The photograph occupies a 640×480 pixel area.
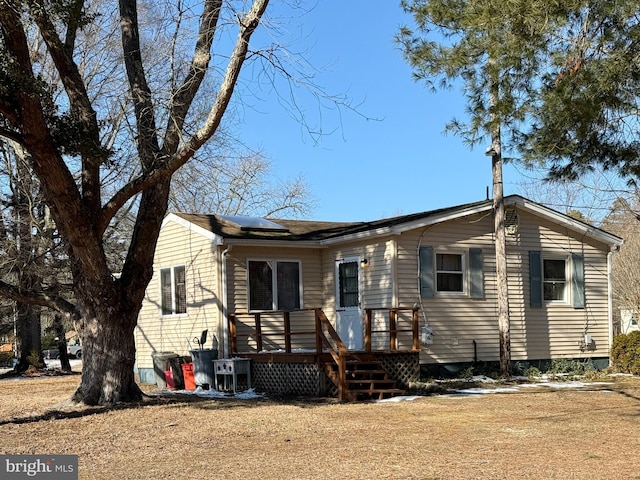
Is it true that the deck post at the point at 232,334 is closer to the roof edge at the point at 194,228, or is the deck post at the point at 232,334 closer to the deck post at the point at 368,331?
the roof edge at the point at 194,228

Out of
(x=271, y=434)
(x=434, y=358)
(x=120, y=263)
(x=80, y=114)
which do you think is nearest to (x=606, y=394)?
(x=434, y=358)

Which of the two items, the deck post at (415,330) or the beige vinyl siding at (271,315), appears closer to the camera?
the deck post at (415,330)

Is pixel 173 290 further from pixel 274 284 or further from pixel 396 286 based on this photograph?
pixel 396 286

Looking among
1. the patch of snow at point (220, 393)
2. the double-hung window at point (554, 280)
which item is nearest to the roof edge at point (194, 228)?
the patch of snow at point (220, 393)

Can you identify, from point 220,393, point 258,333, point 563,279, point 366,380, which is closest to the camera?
point 366,380

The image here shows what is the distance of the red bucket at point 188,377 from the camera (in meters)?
16.7

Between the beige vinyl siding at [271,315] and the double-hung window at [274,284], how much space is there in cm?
12

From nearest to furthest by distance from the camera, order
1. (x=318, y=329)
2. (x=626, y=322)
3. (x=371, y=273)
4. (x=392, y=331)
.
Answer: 1. (x=318, y=329)
2. (x=392, y=331)
3. (x=371, y=273)
4. (x=626, y=322)

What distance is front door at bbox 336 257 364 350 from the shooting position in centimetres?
1675

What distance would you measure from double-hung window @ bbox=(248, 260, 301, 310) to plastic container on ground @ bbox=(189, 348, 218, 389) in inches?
54.4

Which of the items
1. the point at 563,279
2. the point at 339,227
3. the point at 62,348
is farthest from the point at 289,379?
the point at 62,348

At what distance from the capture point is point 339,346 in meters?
13.7

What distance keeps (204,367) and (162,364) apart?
1.52 m

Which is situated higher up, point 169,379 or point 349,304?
point 349,304
